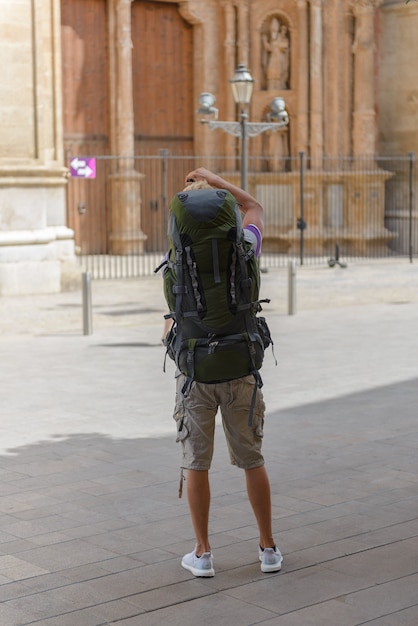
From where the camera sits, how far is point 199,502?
5086 mm

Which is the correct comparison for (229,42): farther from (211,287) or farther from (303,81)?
(211,287)

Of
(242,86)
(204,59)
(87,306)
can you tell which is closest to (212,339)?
(87,306)

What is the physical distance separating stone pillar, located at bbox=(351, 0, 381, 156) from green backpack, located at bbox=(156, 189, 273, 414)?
78.7 ft

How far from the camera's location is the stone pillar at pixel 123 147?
26438 millimetres

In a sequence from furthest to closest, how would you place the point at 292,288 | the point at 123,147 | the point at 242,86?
the point at 123,147
the point at 242,86
the point at 292,288

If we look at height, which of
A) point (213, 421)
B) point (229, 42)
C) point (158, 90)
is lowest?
point (213, 421)

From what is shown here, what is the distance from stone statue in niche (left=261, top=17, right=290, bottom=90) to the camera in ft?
94.1

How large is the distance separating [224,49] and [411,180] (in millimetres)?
5633

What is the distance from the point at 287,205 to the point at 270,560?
77.9ft

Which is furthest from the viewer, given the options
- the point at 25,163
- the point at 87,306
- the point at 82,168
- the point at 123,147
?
the point at 123,147

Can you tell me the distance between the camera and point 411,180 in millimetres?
27547

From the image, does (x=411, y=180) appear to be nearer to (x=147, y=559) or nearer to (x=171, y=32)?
(x=171, y=32)

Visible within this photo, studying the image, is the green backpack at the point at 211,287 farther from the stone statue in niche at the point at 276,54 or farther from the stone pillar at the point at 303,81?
the stone statue in niche at the point at 276,54

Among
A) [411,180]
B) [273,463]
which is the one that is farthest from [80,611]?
[411,180]
